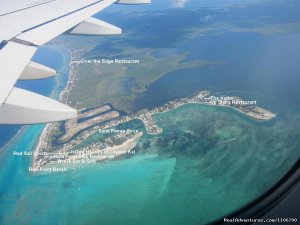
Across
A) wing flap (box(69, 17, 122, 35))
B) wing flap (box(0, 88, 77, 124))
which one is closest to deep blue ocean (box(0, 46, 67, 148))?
wing flap (box(69, 17, 122, 35))

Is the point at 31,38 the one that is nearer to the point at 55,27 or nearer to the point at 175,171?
the point at 55,27

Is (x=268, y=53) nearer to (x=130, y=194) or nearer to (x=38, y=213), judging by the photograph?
(x=130, y=194)

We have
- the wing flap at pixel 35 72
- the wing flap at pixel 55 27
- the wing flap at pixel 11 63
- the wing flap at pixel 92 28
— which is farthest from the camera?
the wing flap at pixel 92 28

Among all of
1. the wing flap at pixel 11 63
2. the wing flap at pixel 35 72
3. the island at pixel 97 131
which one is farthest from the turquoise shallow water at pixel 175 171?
the wing flap at pixel 11 63

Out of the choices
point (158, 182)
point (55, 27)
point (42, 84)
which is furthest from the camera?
point (42, 84)

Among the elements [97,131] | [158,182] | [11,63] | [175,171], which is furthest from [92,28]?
[175,171]

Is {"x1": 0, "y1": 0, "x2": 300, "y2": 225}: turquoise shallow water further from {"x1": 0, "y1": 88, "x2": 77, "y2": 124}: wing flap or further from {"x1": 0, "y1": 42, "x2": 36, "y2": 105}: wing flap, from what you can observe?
{"x1": 0, "y1": 42, "x2": 36, "y2": 105}: wing flap

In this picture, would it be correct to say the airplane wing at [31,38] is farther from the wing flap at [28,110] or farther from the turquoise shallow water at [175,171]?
the turquoise shallow water at [175,171]
